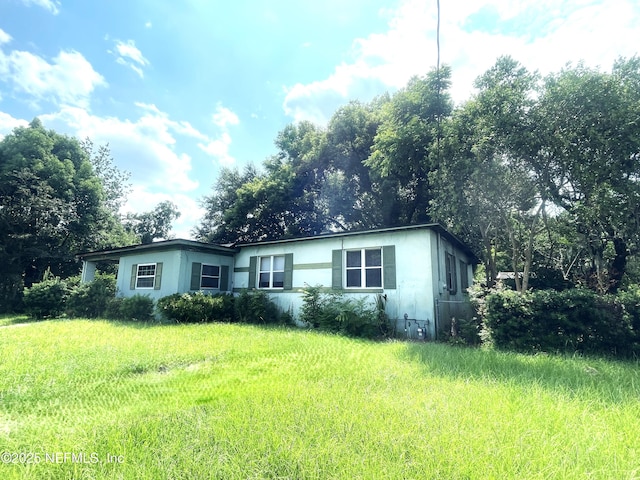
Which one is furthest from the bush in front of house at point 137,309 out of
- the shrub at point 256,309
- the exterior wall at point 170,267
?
the shrub at point 256,309

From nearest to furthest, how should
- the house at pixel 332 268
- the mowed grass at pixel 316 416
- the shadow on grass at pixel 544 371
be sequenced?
the mowed grass at pixel 316 416 → the shadow on grass at pixel 544 371 → the house at pixel 332 268

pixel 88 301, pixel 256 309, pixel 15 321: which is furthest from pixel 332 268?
pixel 15 321

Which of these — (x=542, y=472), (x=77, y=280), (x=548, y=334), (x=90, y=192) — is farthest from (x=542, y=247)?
(x=90, y=192)

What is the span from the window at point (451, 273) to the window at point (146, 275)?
11.8 meters

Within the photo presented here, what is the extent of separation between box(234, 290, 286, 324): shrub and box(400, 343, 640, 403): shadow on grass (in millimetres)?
6247

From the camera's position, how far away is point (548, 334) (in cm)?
670

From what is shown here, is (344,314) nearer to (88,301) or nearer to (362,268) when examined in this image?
(362,268)

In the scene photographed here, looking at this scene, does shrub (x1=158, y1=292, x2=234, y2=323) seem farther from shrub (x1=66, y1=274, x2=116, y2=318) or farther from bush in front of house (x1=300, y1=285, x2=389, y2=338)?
shrub (x1=66, y1=274, x2=116, y2=318)

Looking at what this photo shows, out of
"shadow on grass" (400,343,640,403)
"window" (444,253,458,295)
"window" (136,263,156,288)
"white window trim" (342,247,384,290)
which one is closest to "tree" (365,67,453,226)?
"window" (444,253,458,295)

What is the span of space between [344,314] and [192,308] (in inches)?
214

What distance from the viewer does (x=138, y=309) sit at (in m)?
11.9

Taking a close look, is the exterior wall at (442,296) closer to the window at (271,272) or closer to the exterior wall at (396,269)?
the exterior wall at (396,269)

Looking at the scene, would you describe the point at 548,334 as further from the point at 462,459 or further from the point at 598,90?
the point at 598,90

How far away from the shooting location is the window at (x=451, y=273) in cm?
1122
